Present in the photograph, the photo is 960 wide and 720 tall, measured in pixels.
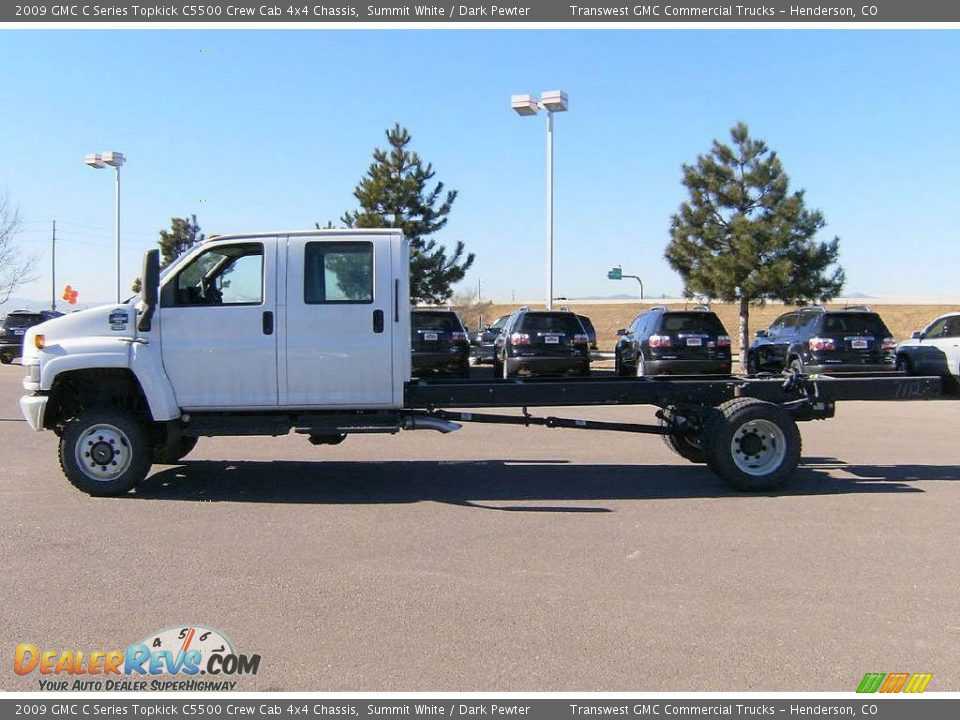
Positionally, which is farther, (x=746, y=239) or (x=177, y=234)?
(x=177, y=234)

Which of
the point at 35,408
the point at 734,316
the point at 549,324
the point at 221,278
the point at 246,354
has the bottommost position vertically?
the point at 35,408

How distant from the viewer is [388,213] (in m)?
32.4

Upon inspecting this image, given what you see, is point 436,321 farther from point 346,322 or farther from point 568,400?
point 346,322

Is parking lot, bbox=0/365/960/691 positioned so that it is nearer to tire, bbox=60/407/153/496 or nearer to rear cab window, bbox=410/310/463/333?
tire, bbox=60/407/153/496

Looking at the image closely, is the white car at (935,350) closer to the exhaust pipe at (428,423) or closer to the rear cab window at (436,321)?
the rear cab window at (436,321)

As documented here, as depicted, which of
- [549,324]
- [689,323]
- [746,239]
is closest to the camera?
[689,323]

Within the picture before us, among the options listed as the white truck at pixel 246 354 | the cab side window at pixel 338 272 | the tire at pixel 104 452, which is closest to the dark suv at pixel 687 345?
the white truck at pixel 246 354

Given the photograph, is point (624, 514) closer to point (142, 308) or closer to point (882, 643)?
point (882, 643)

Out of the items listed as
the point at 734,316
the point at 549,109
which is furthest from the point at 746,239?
the point at 734,316

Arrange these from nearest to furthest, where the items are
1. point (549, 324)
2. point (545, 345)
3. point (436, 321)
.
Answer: point (545, 345)
point (549, 324)
point (436, 321)

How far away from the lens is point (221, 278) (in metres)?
7.89

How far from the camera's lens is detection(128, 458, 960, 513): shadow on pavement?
7.91m

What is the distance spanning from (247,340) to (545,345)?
8111 mm

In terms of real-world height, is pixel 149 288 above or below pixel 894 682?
above
